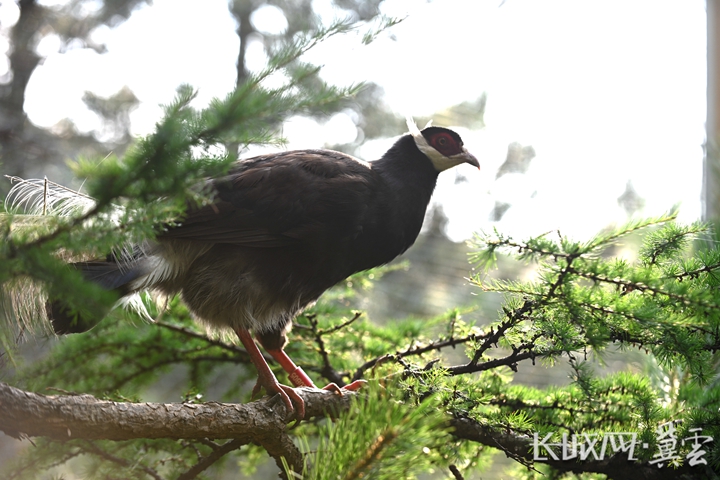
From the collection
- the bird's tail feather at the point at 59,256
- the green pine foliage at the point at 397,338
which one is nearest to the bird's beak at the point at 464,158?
the green pine foliage at the point at 397,338

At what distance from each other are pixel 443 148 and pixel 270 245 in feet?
3.57

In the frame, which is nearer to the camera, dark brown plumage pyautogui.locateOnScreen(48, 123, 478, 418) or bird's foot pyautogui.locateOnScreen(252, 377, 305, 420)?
bird's foot pyautogui.locateOnScreen(252, 377, 305, 420)

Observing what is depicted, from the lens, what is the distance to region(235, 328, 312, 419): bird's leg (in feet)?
6.42

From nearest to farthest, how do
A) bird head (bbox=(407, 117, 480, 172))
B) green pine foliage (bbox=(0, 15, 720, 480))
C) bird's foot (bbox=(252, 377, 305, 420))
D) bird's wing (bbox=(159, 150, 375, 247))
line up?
1. green pine foliage (bbox=(0, 15, 720, 480))
2. bird's foot (bbox=(252, 377, 305, 420))
3. bird's wing (bbox=(159, 150, 375, 247))
4. bird head (bbox=(407, 117, 480, 172))

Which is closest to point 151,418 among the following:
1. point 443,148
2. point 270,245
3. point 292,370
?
point 270,245

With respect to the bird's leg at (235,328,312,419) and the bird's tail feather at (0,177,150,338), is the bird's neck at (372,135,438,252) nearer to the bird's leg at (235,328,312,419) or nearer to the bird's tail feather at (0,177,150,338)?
the bird's leg at (235,328,312,419)

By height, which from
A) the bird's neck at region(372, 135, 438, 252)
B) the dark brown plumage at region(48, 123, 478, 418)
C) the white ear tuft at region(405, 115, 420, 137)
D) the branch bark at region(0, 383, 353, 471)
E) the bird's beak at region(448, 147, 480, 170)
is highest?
the white ear tuft at region(405, 115, 420, 137)

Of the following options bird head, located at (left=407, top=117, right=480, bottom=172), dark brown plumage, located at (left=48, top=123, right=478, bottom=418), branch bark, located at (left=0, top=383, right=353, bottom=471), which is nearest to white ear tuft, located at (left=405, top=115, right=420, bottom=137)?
bird head, located at (left=407, top=117, right=480, bottom=172)

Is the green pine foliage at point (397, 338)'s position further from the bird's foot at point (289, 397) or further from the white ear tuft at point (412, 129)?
→ the white ear tuft at point (412, 129)

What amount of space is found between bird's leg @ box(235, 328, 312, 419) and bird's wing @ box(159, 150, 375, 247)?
405mm

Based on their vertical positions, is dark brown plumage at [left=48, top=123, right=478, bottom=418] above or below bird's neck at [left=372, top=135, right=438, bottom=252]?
below

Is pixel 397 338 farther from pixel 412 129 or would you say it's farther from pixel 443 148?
pixel 412 129

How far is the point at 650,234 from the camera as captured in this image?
5.30 feet

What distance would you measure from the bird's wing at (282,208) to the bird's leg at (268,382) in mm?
405
